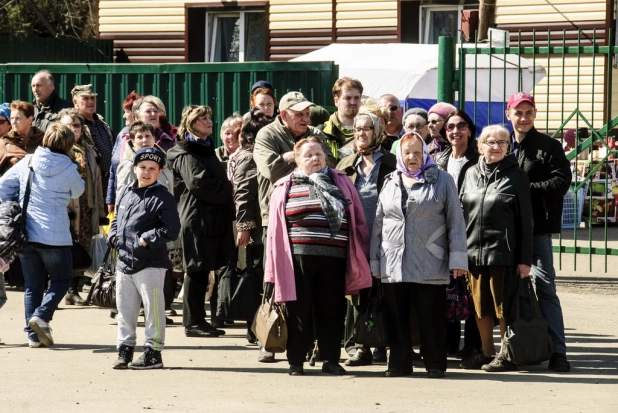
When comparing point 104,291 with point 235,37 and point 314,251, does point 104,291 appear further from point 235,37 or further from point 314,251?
point 235,37

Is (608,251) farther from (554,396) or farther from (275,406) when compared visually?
(275,406)

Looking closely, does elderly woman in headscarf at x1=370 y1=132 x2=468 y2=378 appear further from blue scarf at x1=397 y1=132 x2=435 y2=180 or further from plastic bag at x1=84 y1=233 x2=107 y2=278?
plastic bag at x1=84 y1=233 x2=107 y2=278

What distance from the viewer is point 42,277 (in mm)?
9602

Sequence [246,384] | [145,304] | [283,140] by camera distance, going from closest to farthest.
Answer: [246,384] < [145,304] < [283,140]

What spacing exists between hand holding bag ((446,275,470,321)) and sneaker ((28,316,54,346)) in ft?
9.97

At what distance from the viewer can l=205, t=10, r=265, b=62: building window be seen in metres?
23.9

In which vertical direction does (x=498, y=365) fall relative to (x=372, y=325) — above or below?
below

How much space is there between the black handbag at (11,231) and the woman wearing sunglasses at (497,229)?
3.31 meters

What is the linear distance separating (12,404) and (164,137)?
158 inches

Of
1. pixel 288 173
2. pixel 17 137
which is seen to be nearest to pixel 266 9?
pixel 17 137

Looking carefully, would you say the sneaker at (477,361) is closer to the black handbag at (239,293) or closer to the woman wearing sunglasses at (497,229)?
the woman wearing sunglasses at (497,229)

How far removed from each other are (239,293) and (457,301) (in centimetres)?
175

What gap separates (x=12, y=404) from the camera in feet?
24.1

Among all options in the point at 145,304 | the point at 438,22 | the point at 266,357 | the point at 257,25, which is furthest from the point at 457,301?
the point at 257,25
